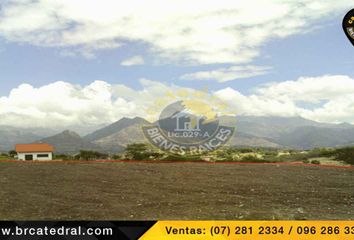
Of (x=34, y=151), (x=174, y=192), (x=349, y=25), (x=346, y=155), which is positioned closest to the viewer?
(x=349, y=25)

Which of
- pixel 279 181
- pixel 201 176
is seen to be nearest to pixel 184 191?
pixel 201 176

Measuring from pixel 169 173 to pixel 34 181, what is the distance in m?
5.92

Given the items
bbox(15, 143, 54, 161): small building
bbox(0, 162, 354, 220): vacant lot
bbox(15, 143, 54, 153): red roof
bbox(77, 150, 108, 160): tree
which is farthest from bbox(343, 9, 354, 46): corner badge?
bbox(15, 143, 54, 153): red roof

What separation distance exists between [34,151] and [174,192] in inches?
822

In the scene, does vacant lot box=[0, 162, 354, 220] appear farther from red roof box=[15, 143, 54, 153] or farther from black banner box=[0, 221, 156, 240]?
red roof box=[15, 143, 54, 153]

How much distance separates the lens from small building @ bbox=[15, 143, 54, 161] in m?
32.5

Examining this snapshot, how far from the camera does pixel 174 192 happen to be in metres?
15.1

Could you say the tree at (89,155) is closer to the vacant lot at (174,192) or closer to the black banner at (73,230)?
the vacant lot at (174,192)

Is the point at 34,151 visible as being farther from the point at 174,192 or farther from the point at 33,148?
the point at 174,192

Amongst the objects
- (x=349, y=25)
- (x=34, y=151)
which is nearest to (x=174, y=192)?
(x=349, y=25)

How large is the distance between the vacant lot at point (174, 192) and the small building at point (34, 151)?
11942 millimetres

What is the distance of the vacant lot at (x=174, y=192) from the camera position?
41.5 ft

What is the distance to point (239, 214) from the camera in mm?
12469

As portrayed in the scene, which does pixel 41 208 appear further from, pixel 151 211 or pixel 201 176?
pixel 201 176
